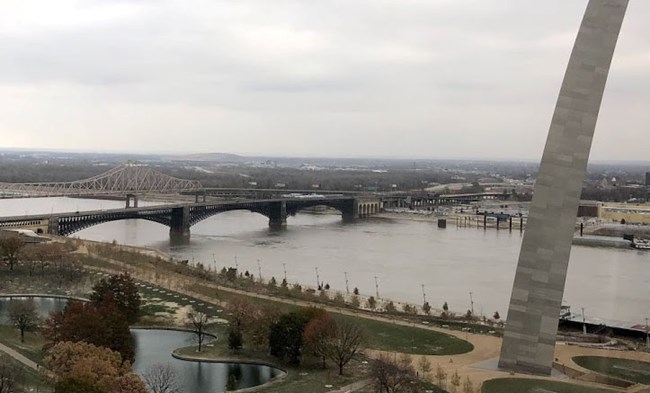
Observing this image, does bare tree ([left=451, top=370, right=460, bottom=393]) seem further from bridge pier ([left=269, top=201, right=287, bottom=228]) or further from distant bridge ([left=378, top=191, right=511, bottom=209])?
distant bridge ([left=378, top=191, right=511, bottom=209])

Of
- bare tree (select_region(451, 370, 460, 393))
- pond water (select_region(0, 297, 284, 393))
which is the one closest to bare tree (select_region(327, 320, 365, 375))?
pond water (select_region(0, 297, 284, 393))

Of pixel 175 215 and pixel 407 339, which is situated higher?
pixel 175 215

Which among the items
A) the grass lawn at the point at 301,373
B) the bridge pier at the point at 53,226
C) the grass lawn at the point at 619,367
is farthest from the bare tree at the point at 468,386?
the bridge pier at the point at 53,226

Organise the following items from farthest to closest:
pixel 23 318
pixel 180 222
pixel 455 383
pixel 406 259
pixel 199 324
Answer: pixel 180 222 < pixel 406 259 < pixel 199 324 < pixel 23 318 < pixel 455 383

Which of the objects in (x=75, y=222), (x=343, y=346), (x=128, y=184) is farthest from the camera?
(x=128, y=184)

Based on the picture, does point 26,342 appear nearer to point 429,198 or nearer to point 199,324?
point 199,324

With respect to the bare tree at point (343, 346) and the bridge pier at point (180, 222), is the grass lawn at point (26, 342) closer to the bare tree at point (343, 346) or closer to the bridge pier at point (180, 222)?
the bare tree at point (343, 346)

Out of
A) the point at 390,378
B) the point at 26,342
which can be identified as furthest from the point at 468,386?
the point at 26,342
